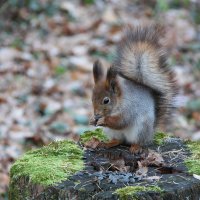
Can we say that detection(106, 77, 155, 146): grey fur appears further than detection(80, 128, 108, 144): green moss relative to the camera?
No

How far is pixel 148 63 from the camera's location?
9.53 feet

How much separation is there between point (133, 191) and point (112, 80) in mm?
742

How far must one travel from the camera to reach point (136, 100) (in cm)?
279

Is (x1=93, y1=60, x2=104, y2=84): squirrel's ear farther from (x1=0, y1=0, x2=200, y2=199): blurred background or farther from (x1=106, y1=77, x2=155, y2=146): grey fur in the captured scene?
(x1=0, y1=0, x2=200, y2=199): blurred background

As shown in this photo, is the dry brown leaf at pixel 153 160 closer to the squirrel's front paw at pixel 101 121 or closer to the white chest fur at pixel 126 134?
the white chest fur at pixel 126 134

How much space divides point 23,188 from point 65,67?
3813mm

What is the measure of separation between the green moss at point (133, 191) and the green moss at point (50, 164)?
281 mm

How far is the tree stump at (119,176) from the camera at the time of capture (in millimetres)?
2172

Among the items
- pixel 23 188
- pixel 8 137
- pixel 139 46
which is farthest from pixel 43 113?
pixel 23 188

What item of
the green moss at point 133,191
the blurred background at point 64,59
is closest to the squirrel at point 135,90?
the green moss at point 133,191

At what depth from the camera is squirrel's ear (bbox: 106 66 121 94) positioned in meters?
2.73

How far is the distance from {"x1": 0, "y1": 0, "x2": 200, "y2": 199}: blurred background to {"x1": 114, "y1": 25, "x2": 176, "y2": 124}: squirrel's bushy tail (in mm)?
985

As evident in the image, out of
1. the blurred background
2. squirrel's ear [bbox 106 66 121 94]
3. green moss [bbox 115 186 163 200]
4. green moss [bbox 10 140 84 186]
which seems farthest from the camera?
the blurred background

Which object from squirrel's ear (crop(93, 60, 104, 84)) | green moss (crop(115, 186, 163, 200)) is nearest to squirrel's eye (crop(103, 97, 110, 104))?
squirrel's ear (crop(93, 60, 104, 84))
